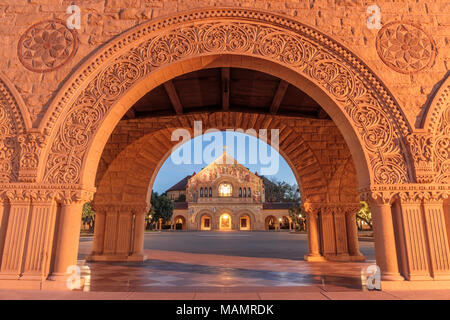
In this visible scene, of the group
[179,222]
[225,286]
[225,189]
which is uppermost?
[225,189]

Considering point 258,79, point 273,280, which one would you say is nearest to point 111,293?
point 273,280

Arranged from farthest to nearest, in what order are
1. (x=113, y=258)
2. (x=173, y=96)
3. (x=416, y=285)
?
(x=113, y=258) → (x=173, y=96) → (x=416, y=285)

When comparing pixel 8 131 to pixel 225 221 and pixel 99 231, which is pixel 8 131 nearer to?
pixel 99 231

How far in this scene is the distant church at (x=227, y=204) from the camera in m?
41.8

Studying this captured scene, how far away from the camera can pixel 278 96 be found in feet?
23.6

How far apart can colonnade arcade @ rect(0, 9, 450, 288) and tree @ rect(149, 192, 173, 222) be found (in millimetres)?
34124

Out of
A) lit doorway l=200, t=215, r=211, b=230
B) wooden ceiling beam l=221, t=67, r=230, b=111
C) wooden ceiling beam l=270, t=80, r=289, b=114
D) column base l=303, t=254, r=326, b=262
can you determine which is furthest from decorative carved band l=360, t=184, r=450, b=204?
lit doorway l=200, t=215, r=211, b=230

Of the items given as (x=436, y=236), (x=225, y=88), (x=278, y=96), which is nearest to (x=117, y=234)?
(x=225, y=88)

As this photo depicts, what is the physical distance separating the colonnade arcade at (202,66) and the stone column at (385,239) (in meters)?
0.02

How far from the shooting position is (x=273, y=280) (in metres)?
4.90

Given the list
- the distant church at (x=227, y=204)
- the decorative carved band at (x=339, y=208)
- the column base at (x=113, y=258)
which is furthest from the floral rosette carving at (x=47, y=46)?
the distant church at (x=227, y=204)

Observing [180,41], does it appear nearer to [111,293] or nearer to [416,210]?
[111,293]

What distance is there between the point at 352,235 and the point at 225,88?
5760 mm

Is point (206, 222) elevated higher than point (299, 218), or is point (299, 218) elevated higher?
point (299, 218)
